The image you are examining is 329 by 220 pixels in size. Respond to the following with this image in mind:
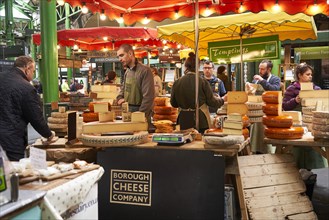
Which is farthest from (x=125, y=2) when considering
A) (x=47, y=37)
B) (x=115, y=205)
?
(x=47, y=37)

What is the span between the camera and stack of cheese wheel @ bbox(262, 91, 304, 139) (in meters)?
4.18

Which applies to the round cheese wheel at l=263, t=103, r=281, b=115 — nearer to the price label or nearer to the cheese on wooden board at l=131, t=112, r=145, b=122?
the cheese on wooden board at l=131, t=112, r=145, b=122

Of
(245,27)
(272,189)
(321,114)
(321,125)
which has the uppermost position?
(245,27)

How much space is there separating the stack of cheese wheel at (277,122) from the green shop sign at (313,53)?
1063 cm

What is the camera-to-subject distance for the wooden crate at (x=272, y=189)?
379 centimetres

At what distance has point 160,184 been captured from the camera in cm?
354

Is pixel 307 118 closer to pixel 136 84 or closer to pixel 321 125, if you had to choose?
pixel 321 125

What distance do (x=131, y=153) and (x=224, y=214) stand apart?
3.15ft

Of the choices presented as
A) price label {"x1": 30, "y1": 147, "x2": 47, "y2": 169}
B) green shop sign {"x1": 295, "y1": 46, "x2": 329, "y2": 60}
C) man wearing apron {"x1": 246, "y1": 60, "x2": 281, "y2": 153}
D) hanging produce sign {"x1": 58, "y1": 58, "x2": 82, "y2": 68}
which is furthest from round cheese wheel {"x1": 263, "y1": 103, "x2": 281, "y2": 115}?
green shop sign {"x1": 295, "y1": 46, "x2": 329, "y2": 60}

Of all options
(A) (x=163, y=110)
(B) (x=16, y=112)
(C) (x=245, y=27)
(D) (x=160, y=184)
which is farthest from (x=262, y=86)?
(B) (x=16, y=112)

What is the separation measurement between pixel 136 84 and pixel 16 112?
149 centimetres

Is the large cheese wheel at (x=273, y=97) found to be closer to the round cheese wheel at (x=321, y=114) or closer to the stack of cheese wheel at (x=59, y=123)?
the round cheese wheel at (x=321, y=114)

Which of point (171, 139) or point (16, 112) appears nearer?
point (171, 139)

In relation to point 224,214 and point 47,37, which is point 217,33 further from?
point 224,214
